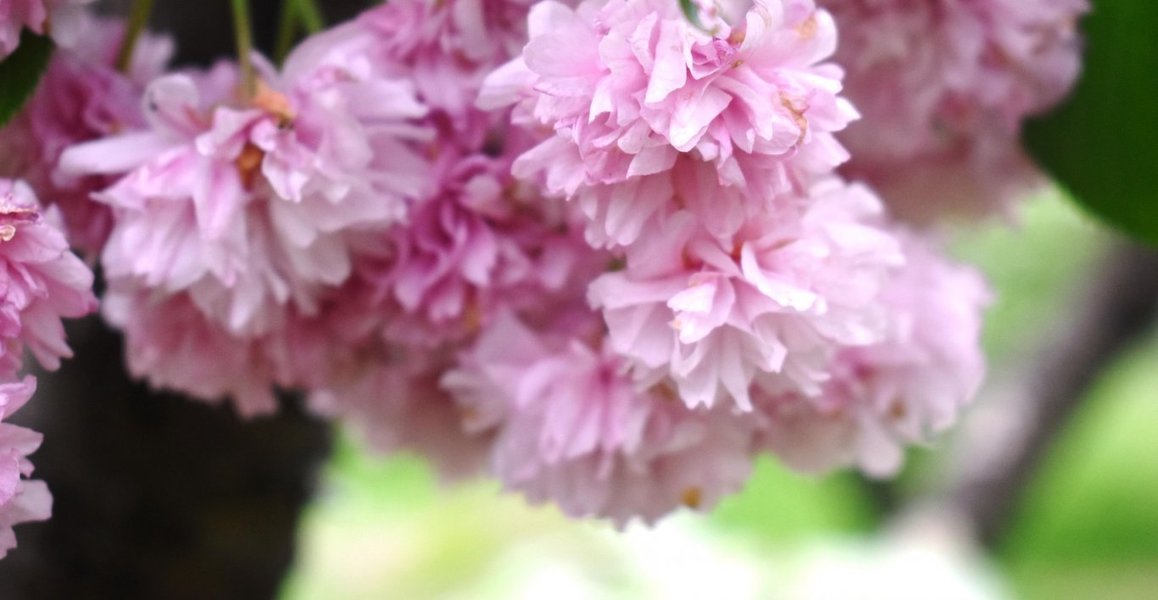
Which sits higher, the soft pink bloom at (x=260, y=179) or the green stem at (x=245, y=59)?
the green stem at (x=245, y=59)

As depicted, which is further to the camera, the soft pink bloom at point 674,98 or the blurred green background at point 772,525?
the blurred green background at point 772,525

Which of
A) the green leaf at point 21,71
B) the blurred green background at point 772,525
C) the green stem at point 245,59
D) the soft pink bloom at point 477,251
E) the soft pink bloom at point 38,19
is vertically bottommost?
the blurred green background at point 772,525

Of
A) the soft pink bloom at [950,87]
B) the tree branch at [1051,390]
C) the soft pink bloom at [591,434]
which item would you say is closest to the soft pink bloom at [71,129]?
the soft pink bloom at [591,434]

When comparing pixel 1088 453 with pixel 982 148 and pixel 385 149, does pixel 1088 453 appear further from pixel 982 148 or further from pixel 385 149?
pixel 385 149

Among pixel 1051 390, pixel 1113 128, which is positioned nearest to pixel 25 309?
pixel 1113 128

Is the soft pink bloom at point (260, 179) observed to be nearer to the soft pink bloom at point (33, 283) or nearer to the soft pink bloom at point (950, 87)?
the soft pink bloom at point (33, 283)

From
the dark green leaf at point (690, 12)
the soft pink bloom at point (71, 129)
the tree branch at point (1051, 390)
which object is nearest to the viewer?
the dark green leaf at point (690, 12)

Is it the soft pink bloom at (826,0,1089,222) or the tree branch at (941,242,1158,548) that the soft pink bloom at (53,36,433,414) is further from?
the tree branch at (941,242,1158,548)

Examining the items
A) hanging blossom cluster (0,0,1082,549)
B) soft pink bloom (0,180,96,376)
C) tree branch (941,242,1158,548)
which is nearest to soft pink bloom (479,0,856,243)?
hanging blossom cluster (0,0,1082,549)
